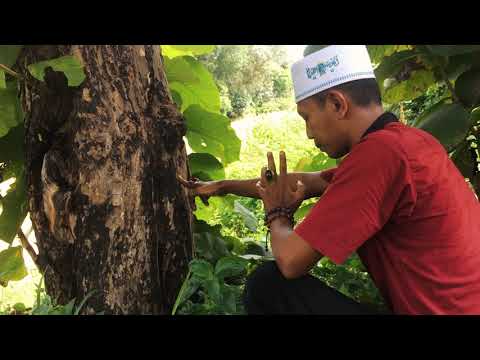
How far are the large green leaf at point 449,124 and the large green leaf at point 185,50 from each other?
1.18m

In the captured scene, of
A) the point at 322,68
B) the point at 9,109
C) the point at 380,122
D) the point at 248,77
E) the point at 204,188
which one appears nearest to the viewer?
the point at 380,122

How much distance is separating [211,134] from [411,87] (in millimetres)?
1126

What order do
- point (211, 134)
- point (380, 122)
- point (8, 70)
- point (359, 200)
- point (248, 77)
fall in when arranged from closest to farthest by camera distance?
point (359, 200) → point (380, 122) → point (8, 70) → point (211, 134) → point (248, 77)

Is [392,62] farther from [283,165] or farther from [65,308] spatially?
[65,308]

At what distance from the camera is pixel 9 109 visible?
98.1 inches

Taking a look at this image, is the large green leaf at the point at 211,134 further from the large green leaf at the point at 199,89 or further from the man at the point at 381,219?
the man at the point at 381,219

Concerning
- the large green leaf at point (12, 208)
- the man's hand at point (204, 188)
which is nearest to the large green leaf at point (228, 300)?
the man's hand at point (204, 188)

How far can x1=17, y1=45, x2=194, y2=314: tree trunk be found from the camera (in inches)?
87.9

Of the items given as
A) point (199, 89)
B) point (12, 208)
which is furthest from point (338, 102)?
point (12, 208)

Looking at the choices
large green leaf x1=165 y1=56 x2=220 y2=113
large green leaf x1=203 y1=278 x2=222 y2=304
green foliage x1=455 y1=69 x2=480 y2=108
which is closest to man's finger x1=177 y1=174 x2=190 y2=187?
large green leaf x1=203 y1=278 x2=222 y2=304

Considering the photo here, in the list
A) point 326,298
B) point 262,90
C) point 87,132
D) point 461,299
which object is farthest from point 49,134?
point 262,90
